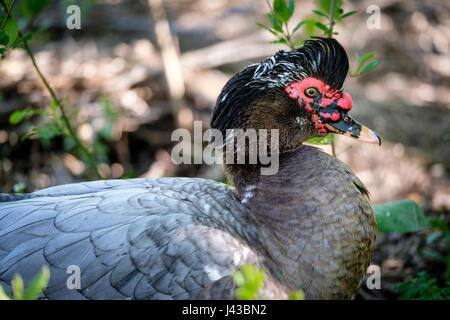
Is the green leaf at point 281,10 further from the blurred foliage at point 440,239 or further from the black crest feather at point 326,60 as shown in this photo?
the blurred foliage at point 440,239

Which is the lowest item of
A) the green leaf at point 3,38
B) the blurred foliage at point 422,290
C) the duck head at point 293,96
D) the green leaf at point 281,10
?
the blurred foliage at point 422,290

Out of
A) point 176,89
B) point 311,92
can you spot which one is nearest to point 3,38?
point 311,92

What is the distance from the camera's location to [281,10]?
304cm

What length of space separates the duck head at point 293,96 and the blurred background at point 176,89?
6.91 ft

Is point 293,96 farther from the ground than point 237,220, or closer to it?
farther from the ground

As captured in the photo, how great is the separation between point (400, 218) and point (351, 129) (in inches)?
31.8

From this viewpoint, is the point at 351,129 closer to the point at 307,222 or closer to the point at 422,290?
the point at 307,222

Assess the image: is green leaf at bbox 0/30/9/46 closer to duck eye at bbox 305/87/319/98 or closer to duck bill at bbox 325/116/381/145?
duck eye at bbox 305/87/319/98

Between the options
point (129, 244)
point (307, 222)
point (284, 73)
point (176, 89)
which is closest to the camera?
point (129, 244)

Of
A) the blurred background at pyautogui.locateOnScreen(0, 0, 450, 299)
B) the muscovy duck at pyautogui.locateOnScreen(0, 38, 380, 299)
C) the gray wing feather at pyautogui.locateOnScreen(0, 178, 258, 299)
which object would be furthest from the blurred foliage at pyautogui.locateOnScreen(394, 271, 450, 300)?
the gray wing feather at pyautogui.locateOnScreen(0, 178, 258, 299)

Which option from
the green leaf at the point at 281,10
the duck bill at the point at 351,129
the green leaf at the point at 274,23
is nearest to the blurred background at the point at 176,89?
the duck bill at the point at 351,129

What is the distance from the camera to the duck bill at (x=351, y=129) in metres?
2.94

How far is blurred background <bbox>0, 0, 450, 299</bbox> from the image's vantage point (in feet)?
18.4

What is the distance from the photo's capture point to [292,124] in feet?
9.78
